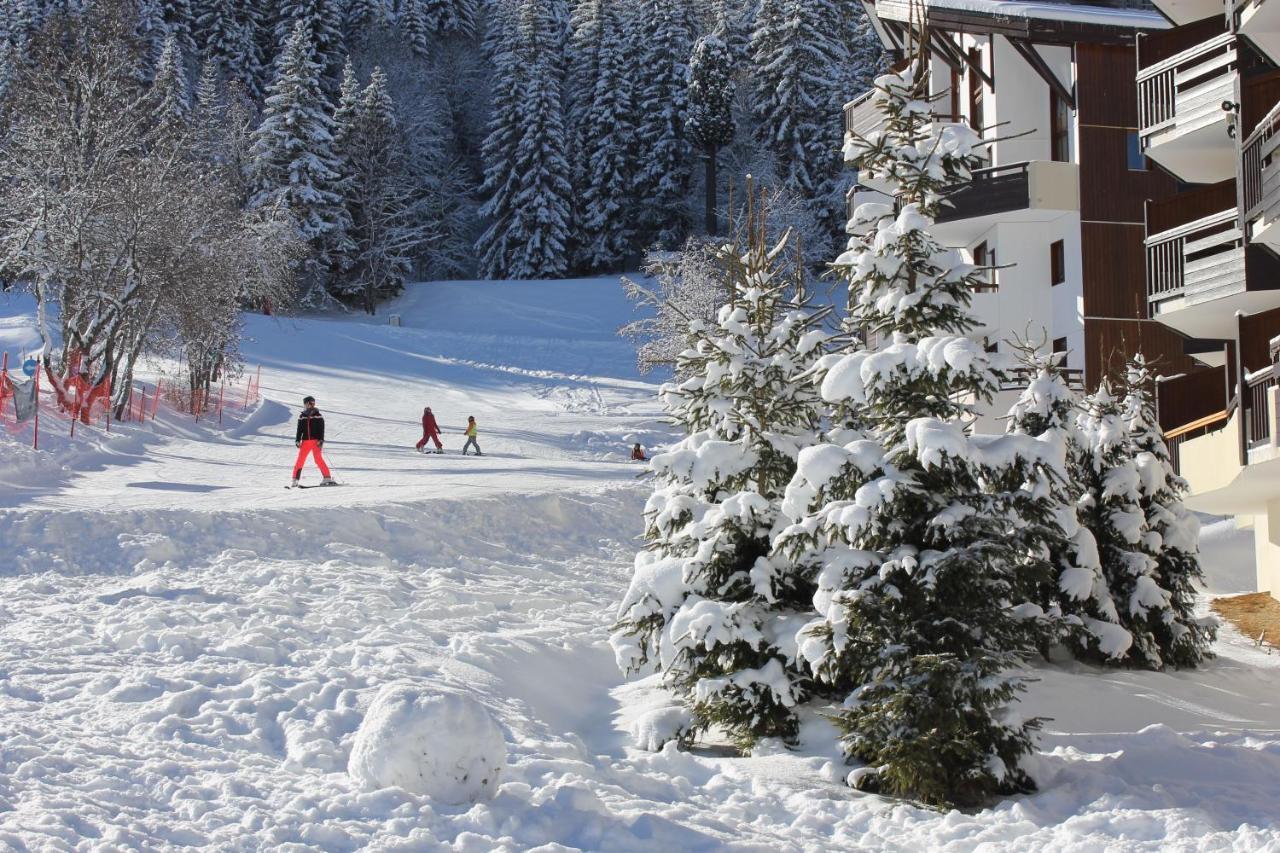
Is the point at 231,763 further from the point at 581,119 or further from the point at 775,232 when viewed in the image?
the point at 581,119

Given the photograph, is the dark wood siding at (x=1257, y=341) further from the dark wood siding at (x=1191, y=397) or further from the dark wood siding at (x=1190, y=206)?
the dark wood siding at (x=1191, y=397)

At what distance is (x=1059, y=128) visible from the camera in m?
28.0

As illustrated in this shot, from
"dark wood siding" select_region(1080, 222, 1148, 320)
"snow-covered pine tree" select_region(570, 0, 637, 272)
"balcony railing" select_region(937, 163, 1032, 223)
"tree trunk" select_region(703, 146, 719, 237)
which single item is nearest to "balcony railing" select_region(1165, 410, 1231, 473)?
"dark wood siding" select_region(1080, 222, 1148, 320)

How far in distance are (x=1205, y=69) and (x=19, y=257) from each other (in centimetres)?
2526

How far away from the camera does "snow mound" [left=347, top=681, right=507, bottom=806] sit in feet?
27.8

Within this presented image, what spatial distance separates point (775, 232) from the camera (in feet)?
209

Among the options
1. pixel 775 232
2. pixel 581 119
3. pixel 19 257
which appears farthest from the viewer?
pixel 581 119

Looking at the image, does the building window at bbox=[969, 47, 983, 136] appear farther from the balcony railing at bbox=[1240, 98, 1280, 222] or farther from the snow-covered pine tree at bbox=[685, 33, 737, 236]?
the snow-covered pine tree at bbox=[685, 33, 737, 236]

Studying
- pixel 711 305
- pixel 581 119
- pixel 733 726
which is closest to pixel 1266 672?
pixel 733 726

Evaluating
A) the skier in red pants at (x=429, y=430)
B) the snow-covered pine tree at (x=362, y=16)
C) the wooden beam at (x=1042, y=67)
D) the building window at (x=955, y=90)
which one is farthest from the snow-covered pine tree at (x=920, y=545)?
the snow-covered pine tree at (x=362, y=16)

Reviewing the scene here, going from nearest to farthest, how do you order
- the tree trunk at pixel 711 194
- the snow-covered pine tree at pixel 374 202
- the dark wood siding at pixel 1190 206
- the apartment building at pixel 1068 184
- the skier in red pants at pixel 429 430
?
1. the dark wood siding at pixel 1190 206
2. the apartment building at pixel 1068 184
3. the skier in red pants at pixel 429 430
4. the snow-covered pine tree at pixel 374 202
5. the tree trunk at pixel 711 194

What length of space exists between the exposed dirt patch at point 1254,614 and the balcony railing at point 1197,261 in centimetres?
470

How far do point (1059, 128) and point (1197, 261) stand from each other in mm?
9816

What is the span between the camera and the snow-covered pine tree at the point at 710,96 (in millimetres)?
70000
